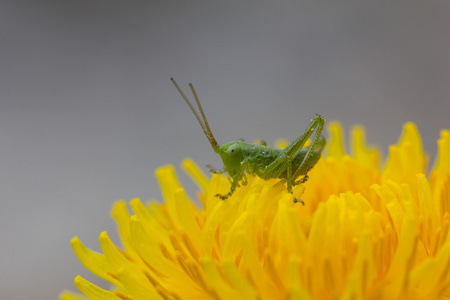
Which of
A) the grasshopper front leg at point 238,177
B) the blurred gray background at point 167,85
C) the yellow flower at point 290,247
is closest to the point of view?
the yellow flower at point 290,247

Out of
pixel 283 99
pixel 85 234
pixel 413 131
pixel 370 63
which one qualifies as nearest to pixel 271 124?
pixel 283 99

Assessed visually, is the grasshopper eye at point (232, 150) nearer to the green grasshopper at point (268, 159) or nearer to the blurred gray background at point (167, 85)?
the green grasshopper at point (268, 159)

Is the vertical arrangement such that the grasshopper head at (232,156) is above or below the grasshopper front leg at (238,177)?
above

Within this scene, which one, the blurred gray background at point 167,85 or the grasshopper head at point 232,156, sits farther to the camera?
the blurred gray background at point 167,85

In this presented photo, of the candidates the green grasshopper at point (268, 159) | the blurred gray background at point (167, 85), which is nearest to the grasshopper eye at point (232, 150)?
the green grasshopper at point (268, 159)

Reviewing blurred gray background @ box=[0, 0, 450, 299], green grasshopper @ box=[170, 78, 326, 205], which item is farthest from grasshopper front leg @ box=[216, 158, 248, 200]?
blurred gray background @ box=[0, 0, 450, 299]

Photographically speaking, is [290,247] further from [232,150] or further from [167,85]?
[167,85]

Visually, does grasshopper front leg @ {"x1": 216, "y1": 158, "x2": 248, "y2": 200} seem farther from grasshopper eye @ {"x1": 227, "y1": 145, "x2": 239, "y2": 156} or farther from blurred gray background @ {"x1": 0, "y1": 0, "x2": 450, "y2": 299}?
blurred gray background @ {"x1": 0, "y1": 0, "x2": 450, "y2": 299}
